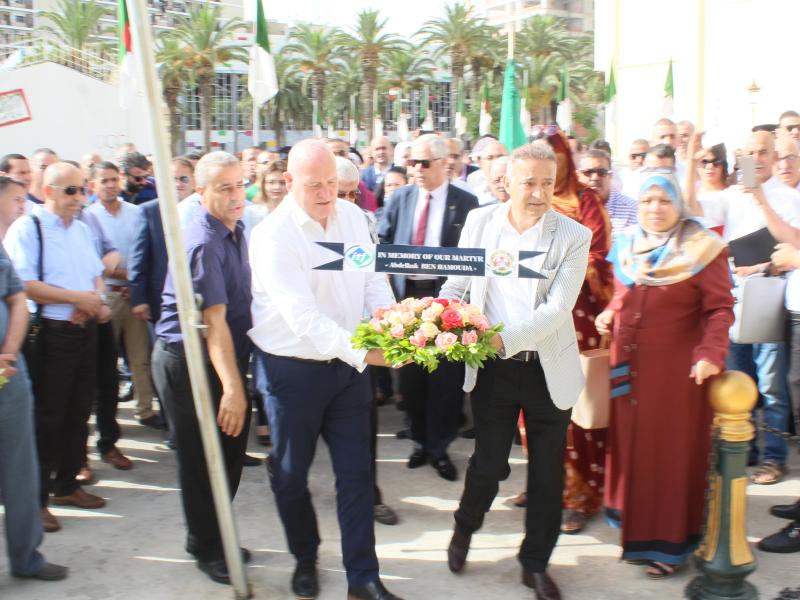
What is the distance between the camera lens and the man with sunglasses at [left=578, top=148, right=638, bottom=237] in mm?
5992

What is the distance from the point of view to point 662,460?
13.6 feet

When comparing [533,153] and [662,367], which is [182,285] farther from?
[662,367]

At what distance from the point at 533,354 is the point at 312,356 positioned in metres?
1.06

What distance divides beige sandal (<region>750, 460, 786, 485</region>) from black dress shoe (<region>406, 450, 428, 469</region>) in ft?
7.36

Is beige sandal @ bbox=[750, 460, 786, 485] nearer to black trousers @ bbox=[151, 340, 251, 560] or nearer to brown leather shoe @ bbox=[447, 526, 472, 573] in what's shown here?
brown leather shoe @ bbox=[447, 526, 472, 573]

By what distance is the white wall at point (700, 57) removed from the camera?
23.9 metres

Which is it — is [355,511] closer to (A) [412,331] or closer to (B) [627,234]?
(A) [412,331]

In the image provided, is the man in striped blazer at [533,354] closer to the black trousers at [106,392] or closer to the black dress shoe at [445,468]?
the black dress shoe at [445,468]

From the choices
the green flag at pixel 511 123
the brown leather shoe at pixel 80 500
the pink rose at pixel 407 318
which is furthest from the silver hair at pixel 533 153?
the green flag at pixel 511 123

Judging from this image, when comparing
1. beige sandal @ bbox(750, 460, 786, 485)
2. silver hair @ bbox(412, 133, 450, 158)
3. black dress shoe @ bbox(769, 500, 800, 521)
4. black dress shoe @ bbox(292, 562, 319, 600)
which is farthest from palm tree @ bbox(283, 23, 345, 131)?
black dress shoe @ bbox(292, 562, 319, 600)

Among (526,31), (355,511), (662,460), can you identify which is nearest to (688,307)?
(662,460)

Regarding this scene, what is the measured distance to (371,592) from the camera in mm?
3719

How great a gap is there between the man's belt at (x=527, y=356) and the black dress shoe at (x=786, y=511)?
1941mm

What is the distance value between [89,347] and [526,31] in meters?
48.3
